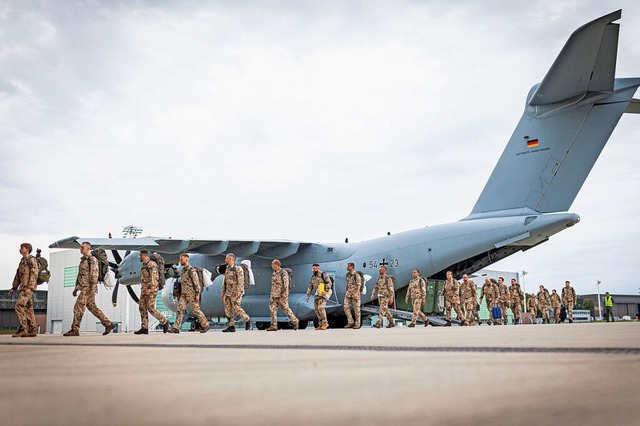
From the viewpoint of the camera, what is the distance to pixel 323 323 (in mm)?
15219

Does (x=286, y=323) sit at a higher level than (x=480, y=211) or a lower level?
lower

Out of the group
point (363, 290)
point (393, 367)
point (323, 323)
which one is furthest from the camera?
point (363, 290)

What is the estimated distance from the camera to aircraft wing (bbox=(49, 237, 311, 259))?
16781 mm

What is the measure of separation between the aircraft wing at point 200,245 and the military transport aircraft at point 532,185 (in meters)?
0.04

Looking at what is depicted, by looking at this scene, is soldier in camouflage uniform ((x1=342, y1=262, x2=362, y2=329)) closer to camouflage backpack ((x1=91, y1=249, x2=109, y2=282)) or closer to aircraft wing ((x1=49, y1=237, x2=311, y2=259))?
aircraft wing ((x1=49, y1=237, x2=311, y2=259))

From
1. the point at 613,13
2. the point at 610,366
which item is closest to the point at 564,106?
the point at 613,13

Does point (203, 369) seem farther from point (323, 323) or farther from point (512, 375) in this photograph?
point (323, 323)

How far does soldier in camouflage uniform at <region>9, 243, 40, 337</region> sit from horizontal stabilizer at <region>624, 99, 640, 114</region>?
47.1ft

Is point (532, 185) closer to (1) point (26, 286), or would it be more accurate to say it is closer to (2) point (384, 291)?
(2) point (384, 291)

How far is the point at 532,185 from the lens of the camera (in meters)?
16.5

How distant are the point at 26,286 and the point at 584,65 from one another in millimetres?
13107

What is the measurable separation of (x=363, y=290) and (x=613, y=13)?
9.02m

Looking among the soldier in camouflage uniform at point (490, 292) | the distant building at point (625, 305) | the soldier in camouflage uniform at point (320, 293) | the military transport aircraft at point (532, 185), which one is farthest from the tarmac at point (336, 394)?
the distant building at point (625, 305)

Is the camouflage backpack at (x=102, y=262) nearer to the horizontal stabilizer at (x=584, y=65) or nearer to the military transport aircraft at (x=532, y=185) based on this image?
the military transport aircraft at (x=532, y=185)
